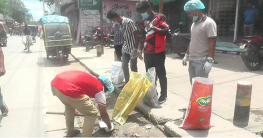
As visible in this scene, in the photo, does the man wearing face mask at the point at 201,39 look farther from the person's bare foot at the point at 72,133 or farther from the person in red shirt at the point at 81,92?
the person's bare foot at the point at 72,133

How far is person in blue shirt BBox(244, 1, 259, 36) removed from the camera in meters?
8.88

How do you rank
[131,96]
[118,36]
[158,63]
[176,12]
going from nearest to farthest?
[131,96] → [158,63] → [118,36] → [176,12]

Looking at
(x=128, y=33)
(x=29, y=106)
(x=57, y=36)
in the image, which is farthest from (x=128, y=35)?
(x=57, y=36)

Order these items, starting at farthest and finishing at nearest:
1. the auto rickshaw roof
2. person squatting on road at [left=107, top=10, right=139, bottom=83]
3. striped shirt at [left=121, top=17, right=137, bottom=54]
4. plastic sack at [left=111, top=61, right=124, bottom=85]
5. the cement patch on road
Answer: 1. the auto rickshaw roof
2. plastic sack at [left=111, top=61, right=124, bottom=85]
3. striped shirt at [left=121, top=17, right=137, bottom=54]
4. person squatting on road at [left=107, top=10, right=139, bottom=83]
5. the cement patch on road

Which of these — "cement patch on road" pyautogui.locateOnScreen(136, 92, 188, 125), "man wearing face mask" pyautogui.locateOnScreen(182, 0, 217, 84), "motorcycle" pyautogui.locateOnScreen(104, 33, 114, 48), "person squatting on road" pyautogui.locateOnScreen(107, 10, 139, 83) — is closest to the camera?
"man wearing face mask" pyautogui.locateOnScreen(182, 0, 217, 84)

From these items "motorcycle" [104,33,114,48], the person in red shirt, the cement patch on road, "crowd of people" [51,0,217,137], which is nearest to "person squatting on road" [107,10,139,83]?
"crowd of people" [51,0,217,137]

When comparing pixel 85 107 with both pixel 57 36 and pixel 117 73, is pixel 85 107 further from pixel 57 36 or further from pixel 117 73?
pixel 57 36

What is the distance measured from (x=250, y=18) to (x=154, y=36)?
654cm

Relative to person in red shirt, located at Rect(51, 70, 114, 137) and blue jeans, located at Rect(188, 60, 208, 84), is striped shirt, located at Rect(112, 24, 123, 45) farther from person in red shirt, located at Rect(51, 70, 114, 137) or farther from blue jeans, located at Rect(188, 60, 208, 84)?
person in red shirt, located at Rect(51, 70, 114, 137)

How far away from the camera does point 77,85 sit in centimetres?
300

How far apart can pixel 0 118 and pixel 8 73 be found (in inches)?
172

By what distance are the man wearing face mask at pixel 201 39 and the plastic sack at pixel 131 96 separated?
2.73ft

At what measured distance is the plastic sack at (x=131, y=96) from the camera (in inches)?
150

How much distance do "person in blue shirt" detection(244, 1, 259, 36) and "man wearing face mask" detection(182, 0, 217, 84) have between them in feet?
21.7
